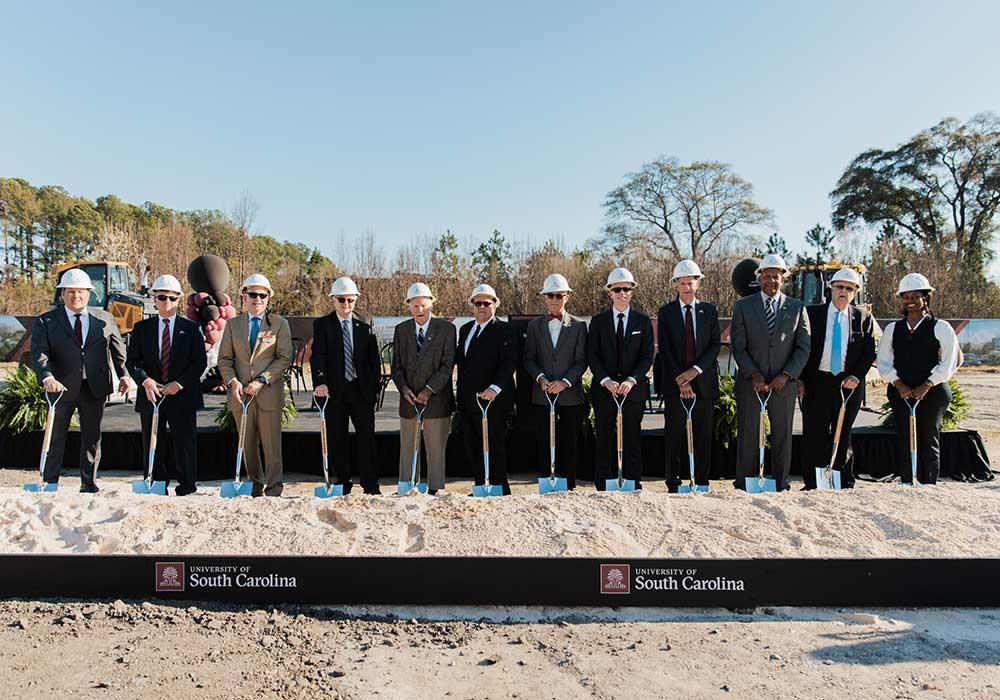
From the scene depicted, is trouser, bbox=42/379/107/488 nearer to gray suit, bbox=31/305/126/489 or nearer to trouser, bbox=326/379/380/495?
gray suit, bbox=31/305/126/489

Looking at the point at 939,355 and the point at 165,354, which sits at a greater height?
the point at 165,354

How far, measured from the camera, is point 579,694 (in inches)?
109

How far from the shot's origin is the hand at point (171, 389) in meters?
5.54

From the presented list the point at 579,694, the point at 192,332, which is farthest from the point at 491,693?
the point at 192,332

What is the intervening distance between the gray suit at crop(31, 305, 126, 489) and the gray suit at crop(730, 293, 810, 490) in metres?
4.92

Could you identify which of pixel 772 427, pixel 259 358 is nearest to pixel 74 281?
pixel 259 358

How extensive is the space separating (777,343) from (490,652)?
344cm

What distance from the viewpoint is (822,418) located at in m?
5.73

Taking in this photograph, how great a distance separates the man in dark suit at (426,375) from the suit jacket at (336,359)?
0.67 ft

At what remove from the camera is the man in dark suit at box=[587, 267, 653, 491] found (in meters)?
5.54

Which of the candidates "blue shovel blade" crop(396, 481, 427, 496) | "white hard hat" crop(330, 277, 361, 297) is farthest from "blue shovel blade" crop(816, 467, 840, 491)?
"white hard hat" crop(330, 277, 361, 297)

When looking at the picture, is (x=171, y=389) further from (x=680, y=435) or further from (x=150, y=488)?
(x=680, y=435)

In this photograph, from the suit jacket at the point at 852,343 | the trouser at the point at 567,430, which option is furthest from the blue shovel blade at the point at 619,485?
the suit jacket at the point at 852,343

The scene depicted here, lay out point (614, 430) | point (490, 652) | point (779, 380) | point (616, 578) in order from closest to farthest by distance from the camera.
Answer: point (490, 652)
point (616, 578)
point (779, 380)
point (614, 430)
